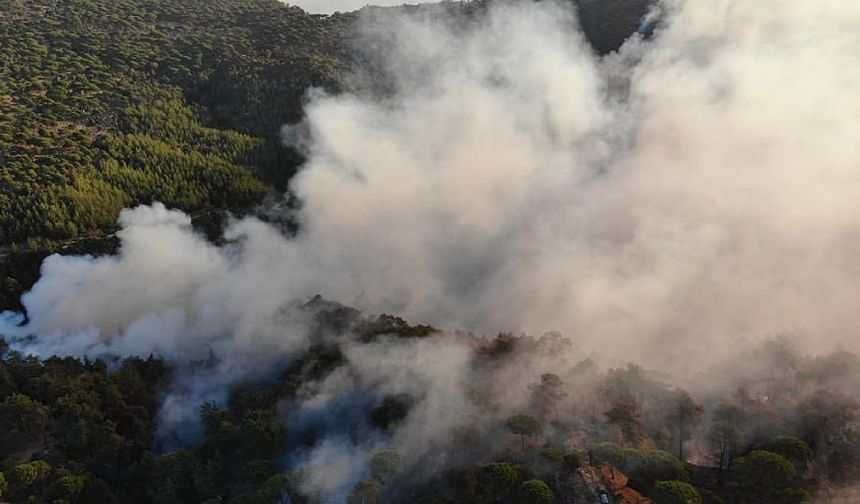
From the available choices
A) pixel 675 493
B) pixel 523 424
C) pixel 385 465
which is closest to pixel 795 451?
pixel 675 493

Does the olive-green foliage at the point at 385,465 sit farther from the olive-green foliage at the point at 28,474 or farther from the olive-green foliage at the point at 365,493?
the olive-green foliage at the point at 28,474

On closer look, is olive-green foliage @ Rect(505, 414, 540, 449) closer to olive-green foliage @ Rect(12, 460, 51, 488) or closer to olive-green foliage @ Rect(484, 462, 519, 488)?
olive-green foliage @ Rect(484, 462, 519, 488)

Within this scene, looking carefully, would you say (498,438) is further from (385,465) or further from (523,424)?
(385,465)

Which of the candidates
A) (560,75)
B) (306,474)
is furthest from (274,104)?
(306,474)

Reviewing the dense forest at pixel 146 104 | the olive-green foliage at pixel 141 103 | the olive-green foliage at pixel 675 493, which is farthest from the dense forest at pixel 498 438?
the olive-green foliage at pixel 141 103

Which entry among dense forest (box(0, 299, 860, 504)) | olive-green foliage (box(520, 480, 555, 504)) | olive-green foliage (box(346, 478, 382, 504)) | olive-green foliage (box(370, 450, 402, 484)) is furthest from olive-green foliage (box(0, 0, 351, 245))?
olive-green foliage (box(520, 480, 555, 504))

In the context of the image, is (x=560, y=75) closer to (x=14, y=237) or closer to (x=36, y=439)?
(x=14, y=237)
